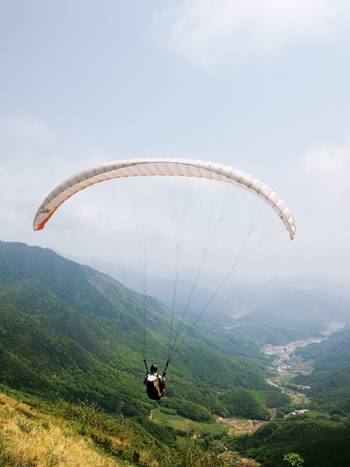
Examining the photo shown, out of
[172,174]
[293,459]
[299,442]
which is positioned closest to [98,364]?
[299,442]

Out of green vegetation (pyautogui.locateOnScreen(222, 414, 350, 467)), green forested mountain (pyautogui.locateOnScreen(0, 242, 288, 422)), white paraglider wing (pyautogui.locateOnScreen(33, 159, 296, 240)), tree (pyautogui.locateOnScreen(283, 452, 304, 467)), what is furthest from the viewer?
green forested mountain (pyautogui.locateOnScreen(0, 242, 288, 422))

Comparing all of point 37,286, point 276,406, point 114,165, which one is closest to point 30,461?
point 114,165

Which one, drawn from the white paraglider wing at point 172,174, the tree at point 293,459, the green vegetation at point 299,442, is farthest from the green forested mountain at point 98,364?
the tree at point 293,459

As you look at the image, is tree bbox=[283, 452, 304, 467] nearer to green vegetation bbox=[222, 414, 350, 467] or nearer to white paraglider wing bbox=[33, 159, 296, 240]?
green vegetation bbox=[222, 414, 350, 467]

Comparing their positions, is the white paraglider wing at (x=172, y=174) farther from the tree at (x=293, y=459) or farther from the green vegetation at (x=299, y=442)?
the tree at (x=293, y=459)

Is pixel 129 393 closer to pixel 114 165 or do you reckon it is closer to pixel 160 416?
pixel 160 416

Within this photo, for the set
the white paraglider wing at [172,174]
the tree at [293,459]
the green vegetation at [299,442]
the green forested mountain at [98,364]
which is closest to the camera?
the white paraglider wing at [172,174]

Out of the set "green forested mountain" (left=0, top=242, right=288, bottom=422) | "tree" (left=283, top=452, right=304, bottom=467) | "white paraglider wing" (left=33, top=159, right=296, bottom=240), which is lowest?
"green forested mountain" (left=0, top=242, right=288, bottom=422)

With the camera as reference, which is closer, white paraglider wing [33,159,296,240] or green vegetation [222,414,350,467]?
white paraglider wing [33,159,296,240]

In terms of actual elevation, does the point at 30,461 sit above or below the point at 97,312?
above

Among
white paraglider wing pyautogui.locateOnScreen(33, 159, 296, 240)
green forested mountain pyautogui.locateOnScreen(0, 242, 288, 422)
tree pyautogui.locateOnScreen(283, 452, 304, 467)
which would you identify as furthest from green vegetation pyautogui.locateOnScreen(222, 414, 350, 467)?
white paraglider wing pyautogui.locateOnScreen(33, 159, 296, 240)

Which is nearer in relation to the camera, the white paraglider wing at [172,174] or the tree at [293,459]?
the white paraglider wing at [172,174]
